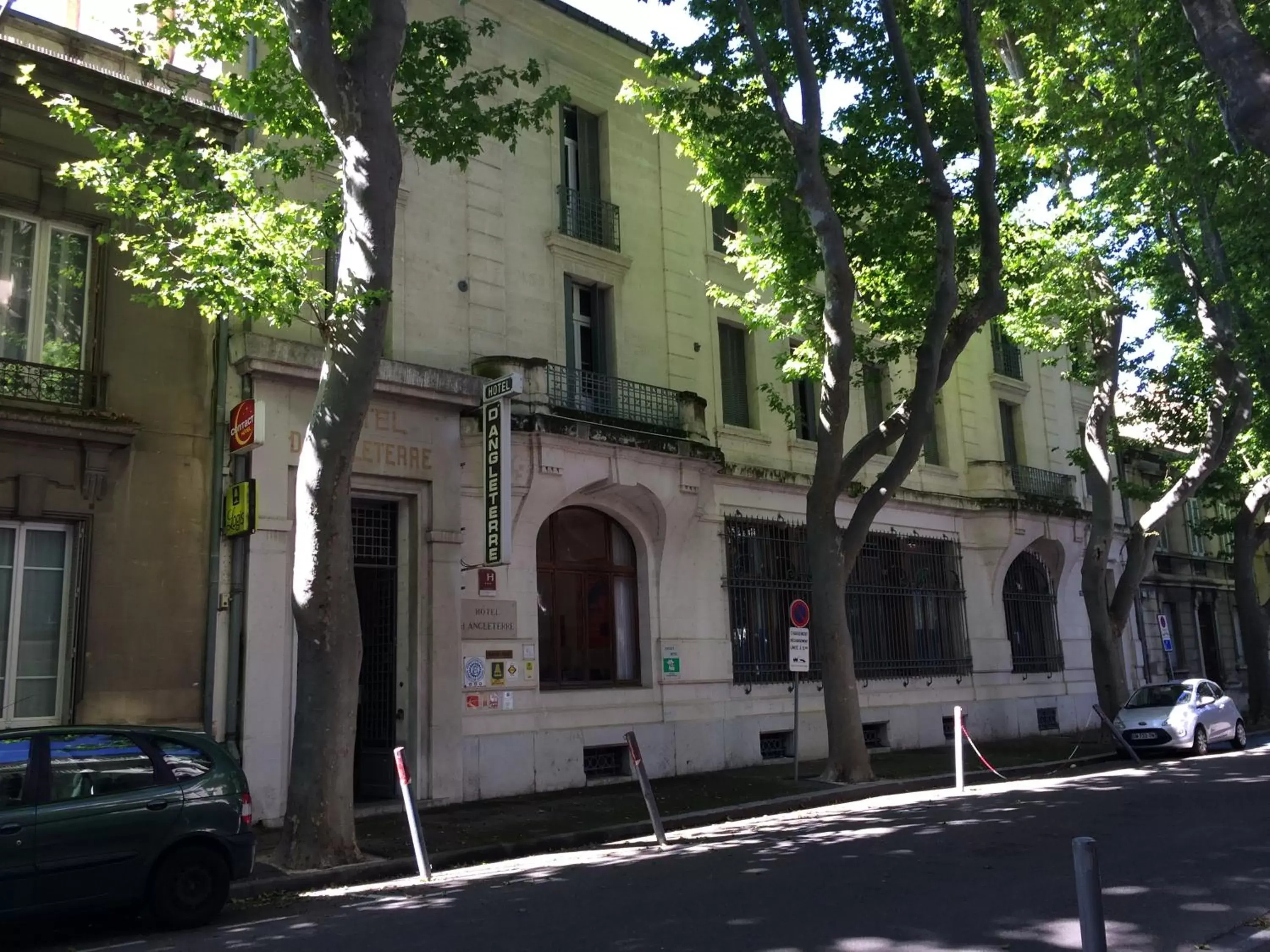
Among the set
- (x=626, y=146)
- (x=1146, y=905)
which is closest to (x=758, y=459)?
(x=626, y=146)

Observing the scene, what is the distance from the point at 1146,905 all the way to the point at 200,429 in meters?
11.1

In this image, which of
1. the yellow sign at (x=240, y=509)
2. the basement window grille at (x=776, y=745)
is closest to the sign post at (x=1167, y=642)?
the basement window grille at (x=776, y=745)

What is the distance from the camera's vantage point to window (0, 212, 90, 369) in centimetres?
1206

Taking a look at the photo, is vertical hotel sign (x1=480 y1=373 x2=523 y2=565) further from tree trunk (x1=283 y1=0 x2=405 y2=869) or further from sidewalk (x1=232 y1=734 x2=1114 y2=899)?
tree trunk (x1=283 y1=0 x2=405 y2=869)

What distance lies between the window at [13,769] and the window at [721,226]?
14855 millimetres

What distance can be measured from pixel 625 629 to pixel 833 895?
983 centimetres

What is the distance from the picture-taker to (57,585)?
469 inches

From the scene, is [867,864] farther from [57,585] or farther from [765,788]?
[57,585]

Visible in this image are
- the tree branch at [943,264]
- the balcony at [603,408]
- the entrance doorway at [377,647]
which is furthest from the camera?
→ the balcony at [603,408]

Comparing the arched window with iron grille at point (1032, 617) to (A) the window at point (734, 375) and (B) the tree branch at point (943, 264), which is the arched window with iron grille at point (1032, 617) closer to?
(A) the window at point (734, 375)

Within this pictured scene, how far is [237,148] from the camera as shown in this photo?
1388cm

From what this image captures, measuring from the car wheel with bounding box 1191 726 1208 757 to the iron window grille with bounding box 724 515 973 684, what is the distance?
4824 millimetres

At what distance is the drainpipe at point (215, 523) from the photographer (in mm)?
12430

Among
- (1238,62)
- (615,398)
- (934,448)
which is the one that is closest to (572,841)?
(615,398)
